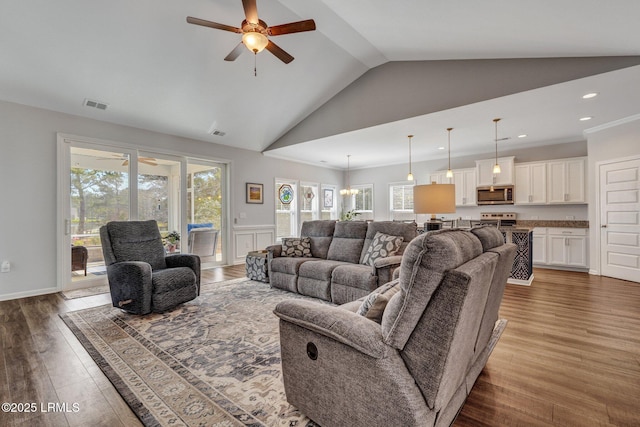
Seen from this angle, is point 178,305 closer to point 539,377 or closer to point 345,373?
point 345,373

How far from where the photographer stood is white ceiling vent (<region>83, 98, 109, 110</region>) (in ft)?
13.3

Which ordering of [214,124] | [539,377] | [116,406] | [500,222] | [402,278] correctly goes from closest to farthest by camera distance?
[402,278], [116,406], [539,377], [214,124], [500,222]

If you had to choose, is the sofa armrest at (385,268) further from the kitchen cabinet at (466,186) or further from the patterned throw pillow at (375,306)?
the kitchen cabinet at (466,186)

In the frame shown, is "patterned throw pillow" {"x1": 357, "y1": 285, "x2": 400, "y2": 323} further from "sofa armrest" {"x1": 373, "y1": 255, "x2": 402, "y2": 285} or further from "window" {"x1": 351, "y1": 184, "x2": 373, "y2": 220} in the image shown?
"window" {"x1": 351, "y1": 184, "x2": 373, "y2": 220}

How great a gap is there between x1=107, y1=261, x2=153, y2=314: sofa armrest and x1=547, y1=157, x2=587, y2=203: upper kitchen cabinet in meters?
7.25

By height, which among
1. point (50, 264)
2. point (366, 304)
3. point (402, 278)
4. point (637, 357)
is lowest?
point (637, 357)

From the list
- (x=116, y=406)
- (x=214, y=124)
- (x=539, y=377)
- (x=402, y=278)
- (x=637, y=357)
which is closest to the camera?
(x=402, y=278)

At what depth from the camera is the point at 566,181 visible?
5.61 meters

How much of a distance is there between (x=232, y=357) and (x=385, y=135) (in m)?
4.71

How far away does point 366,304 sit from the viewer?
1479 millimetres

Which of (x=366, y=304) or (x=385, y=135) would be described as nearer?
(x=366, y=304)

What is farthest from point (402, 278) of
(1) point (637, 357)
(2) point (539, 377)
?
(1) point (637, 357)

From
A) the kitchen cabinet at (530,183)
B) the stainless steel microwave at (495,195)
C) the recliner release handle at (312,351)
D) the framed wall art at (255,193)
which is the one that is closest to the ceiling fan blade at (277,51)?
the recliner release handle at (312,351)

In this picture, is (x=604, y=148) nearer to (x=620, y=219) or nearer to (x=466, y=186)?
(x=620, y=219)
